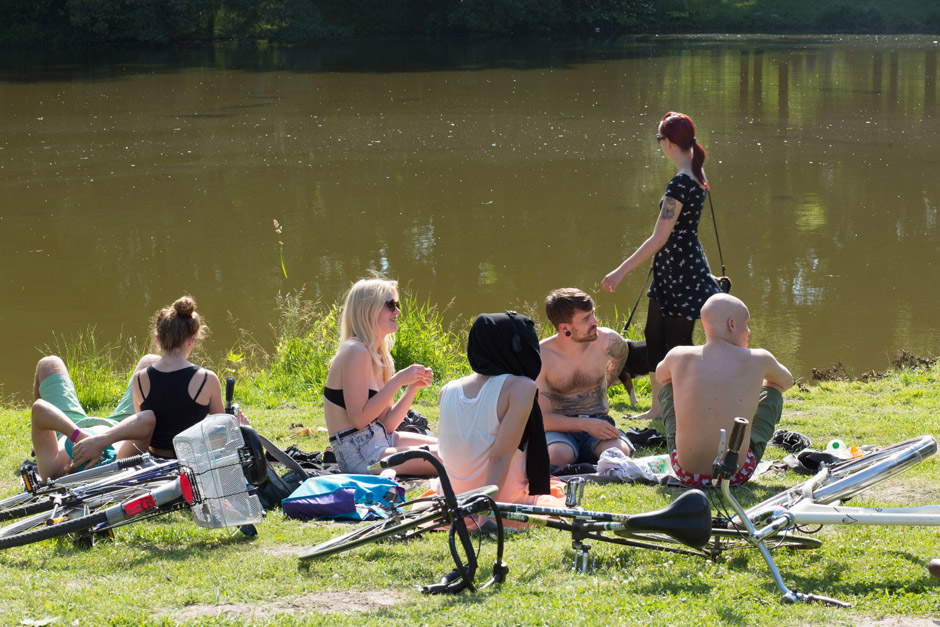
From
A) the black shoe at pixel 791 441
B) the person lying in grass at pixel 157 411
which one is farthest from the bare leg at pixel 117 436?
the black shoe at pixel 791 441

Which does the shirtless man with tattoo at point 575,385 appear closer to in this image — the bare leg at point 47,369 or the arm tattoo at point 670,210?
the arm tattoo at point 670,210

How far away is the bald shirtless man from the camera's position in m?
4.34

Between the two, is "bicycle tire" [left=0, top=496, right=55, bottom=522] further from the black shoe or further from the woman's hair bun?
the black shoe

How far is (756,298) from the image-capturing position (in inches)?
405

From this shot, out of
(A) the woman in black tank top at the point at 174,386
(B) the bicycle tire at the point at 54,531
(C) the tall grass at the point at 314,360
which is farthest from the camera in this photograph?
(C) the tall grass at the point at 314,360

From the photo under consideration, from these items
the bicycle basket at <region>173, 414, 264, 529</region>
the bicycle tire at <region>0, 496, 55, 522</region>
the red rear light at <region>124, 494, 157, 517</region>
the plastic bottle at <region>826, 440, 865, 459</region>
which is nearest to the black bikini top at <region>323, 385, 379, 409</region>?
the bicycle basket at <region>173, 414, 264, 529</region>

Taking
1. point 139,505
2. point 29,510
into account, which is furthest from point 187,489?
point 29,510

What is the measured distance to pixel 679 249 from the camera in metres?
5.90

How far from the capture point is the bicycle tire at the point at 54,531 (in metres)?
3.69

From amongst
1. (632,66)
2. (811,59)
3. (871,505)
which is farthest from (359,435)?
(811,59)

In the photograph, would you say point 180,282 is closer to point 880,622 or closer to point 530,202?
point 530,202

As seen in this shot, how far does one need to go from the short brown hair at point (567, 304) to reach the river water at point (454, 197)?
3.83 m

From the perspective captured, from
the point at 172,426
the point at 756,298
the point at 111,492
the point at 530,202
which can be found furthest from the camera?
the point at 530,202

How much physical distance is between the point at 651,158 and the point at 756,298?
7.36 metres
